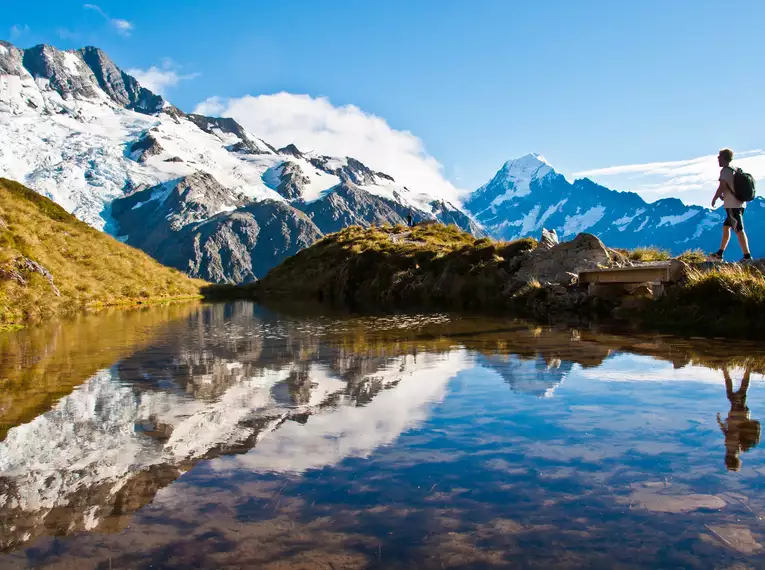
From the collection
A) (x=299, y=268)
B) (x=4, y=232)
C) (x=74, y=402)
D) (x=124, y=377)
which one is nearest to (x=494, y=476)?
(x=74, y=402)

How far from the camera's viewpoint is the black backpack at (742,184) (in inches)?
533

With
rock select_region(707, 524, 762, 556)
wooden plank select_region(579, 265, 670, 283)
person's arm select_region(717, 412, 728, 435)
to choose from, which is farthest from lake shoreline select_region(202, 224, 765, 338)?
rock select_region(707, 524, 762, 556)

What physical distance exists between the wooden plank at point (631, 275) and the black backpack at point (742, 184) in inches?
106

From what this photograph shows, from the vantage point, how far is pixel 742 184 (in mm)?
13625

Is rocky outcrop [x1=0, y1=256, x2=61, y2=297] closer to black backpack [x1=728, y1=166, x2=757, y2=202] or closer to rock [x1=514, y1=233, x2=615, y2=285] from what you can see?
rock [x1=514, y1=233, x2=615, y2=285]

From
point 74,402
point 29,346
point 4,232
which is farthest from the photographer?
point 4,232

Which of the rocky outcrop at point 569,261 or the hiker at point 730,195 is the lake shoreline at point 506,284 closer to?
the rocky outcrop at point 569,261

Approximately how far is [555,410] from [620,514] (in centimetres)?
Result: 258

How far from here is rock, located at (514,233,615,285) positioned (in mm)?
23328

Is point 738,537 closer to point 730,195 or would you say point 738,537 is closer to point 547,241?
point 730,195

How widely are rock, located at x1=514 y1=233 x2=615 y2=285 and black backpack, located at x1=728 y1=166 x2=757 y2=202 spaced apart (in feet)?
28.5

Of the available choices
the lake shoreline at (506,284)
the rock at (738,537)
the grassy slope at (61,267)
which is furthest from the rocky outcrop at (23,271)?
the rock at (738,537)

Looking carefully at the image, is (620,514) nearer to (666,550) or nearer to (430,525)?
(666,550)

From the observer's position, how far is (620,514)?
353cm
